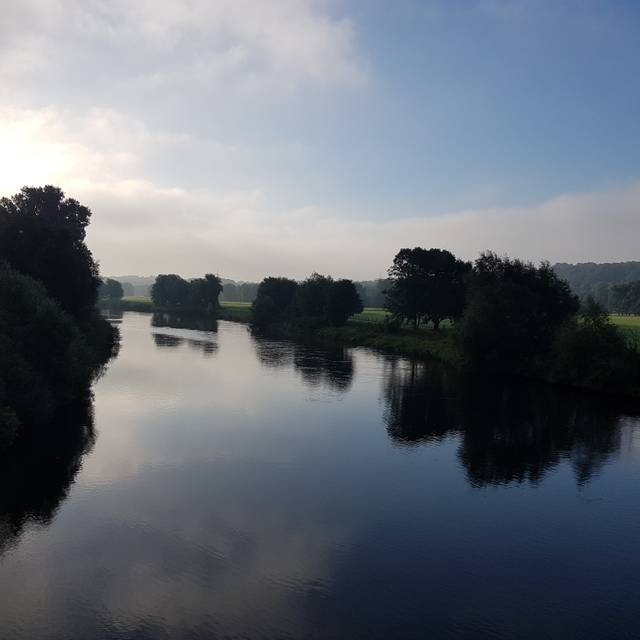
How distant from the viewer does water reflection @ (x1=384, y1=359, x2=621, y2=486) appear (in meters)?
29.0

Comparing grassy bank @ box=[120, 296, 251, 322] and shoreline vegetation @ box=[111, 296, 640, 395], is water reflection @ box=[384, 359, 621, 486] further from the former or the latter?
grassy bank @ box=[120, 296, 251, 322]

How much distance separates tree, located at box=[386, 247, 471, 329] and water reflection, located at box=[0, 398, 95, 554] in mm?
59574

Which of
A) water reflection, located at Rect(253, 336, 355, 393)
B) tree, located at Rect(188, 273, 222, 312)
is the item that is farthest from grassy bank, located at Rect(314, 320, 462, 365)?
tree, located at Rect(188, 273, 222, 312)

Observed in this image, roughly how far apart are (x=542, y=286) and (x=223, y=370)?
38.4 m

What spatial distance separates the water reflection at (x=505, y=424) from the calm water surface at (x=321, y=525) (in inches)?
9.1

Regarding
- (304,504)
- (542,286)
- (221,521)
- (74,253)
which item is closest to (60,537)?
(221,521)

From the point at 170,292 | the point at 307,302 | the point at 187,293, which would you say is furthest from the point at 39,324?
the point at 170,292

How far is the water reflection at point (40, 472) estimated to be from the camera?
1983 cm

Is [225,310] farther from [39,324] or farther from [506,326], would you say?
[39,324]

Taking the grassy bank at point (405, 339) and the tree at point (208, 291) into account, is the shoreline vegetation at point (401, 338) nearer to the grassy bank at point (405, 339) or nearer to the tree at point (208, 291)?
the grassy bank at point (405, 339)

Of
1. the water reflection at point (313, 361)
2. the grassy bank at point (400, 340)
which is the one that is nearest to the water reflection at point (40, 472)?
the water reflection at point (313, 361)

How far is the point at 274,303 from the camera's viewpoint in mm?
124188

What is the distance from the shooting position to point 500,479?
26516 mm

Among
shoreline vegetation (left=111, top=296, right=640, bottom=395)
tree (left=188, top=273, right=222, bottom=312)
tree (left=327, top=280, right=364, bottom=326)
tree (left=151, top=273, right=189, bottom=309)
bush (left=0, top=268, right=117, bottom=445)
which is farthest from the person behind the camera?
tree (left=151, top=273, right=189, bottom=309)
